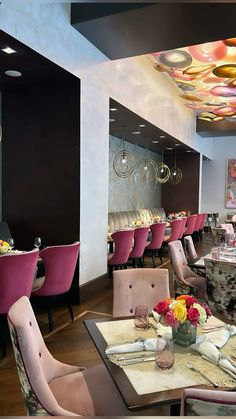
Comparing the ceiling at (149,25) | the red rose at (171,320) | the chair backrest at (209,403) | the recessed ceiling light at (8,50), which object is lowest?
the red rose at (171,320)

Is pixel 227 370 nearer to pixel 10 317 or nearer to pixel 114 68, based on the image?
pixel 10 317

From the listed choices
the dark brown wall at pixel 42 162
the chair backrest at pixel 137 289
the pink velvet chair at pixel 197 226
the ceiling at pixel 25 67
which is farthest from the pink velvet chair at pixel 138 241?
the pink velvet chair at pixel 197 226

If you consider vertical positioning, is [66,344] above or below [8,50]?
below

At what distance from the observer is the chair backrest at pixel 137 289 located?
7.78 ft

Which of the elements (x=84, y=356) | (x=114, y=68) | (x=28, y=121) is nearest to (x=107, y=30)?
(x=114, y=68)

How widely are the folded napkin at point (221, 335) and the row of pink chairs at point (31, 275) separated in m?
1.71

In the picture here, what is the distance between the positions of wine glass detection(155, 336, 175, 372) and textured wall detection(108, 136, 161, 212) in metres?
7.06

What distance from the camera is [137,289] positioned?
7.97ft

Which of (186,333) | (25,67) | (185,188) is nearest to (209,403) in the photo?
(186,333)

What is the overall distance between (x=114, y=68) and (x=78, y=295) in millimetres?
3439

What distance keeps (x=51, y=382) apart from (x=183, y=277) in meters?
2.58

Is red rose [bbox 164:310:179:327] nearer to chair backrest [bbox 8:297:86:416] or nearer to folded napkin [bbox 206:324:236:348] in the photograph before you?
folded napkin [bbox 206:324:236:348]

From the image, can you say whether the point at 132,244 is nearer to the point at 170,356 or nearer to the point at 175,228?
the point at 175,228

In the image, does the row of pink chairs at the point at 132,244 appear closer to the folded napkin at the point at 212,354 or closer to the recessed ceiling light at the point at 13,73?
the recessed ceiling light at the point at 13,73
